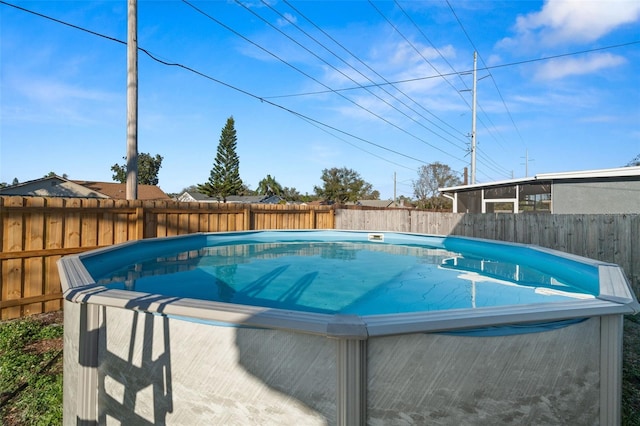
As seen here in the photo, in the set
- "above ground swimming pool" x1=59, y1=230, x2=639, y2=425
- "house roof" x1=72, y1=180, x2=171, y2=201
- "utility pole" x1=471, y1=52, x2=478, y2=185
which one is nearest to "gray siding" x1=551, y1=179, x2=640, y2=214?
"above ground swimming pool" x1=59, y1=230, x2=639, y2=425

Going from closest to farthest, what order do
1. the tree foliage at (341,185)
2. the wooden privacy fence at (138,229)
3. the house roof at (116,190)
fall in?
1. the wooden privacy fence at (138,229)
2. the house roof at (116,190)
3. the tree foliage at (341,185)

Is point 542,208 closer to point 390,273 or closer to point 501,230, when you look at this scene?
point 501,230

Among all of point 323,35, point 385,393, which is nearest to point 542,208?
point 323,35

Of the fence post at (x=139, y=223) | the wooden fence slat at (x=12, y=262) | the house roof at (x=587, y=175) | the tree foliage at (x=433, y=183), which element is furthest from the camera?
the tree foliage at (x=433, y=183)

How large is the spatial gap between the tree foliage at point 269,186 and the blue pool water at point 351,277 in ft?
142

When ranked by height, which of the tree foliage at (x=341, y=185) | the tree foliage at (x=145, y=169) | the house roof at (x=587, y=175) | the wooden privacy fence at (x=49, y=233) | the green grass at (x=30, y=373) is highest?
the tree foliage at (x=145, y=169)

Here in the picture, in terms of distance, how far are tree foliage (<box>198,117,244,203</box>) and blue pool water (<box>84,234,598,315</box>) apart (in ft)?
96.2

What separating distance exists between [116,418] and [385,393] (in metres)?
1.55

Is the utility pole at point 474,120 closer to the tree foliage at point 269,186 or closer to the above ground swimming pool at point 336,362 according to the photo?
the above ground swimming pool at point 336,362

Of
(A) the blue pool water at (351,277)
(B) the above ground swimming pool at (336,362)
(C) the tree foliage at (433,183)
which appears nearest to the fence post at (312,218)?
(A) the blue pool water at (351,277)

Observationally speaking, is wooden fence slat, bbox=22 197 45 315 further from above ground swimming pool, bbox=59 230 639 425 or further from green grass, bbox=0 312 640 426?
above ground swimming pool, bbox=59 230 639 425

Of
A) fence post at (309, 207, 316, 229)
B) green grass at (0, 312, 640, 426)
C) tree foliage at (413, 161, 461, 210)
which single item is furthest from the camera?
tree foliage at (413, 161, 461, 210)

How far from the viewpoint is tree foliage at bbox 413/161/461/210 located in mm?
36250

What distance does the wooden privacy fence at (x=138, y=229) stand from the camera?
413cm
